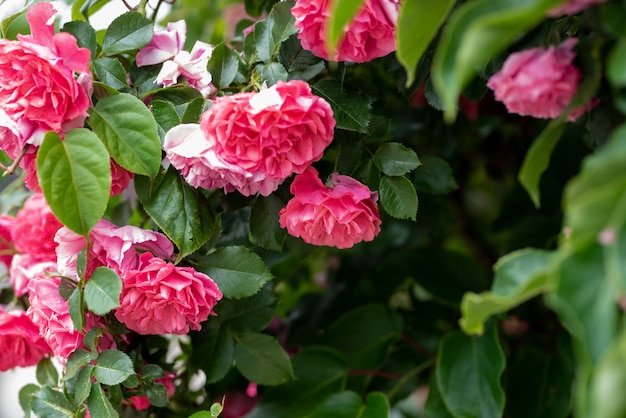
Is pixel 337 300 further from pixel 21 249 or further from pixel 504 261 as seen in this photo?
pixel 504 261

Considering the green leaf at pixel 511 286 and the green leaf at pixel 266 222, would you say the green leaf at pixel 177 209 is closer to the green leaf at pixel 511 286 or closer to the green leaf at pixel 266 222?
the green leaf at pixel 266 222

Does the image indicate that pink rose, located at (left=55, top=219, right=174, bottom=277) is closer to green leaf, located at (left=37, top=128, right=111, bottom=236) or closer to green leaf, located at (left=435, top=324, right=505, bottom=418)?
green leaf, located at (left=37, top=128, right=111, bottom=236)

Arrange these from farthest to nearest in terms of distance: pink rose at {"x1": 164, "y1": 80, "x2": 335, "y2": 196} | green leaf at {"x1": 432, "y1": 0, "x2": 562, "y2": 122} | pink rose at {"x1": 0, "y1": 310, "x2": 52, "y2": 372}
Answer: pink rose at {"x1": 0, "y1": 310, "x2": 52, "y2": 372}, pink rose at {"x1": 164, "y1": 80, "x2": 335, "y2": 196}, green leaf at {"x1": 432, "y1": 0, "x2": 562, "y2": 122}

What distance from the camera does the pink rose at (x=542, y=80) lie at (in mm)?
378

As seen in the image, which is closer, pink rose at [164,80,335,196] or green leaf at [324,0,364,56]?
green leaf at [324,0,364,56]

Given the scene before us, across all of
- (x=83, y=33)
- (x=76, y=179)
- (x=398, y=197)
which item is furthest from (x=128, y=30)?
(x=398, y=197)

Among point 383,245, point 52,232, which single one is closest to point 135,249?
point 52,232

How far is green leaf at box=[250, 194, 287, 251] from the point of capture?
0.54m

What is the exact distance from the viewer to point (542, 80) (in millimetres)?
377

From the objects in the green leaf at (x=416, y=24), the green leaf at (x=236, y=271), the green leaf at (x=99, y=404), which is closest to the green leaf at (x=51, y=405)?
the green leaf at (x=99, y=404)

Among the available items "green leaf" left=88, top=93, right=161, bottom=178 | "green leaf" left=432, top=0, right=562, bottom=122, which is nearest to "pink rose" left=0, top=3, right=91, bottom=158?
"green leaf" left=88, top=93, right=161, bottom=178

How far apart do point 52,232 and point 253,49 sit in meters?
0.22

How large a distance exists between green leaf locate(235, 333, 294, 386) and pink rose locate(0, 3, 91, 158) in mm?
243

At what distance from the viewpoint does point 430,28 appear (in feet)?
1.25
